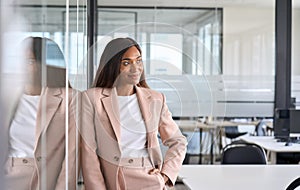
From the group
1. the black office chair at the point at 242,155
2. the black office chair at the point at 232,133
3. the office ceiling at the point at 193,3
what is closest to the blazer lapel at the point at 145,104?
the black office chair at the point at 242,155

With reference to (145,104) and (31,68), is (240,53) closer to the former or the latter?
(145,104)

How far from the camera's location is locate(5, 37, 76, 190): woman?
87cm

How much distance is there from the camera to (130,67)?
6.29 feet

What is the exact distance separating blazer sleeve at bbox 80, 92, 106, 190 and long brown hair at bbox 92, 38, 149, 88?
0.13 metres

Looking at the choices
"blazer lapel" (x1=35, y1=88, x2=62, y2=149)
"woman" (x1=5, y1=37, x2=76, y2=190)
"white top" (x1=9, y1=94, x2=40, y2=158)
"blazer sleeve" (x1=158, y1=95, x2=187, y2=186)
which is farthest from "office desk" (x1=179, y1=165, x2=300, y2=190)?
"white top" (x1=9, y1=94, x2=40, y2=158)

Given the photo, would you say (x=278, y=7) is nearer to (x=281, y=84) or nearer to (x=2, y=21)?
(x=281, y=84)

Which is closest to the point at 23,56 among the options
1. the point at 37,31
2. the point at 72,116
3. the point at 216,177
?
the point at 37,31

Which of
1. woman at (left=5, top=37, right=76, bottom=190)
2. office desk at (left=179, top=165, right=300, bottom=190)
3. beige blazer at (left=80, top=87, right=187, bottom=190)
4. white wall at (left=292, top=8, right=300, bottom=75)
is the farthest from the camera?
white wall at (left=292, top=8, right=300, bottom=75)

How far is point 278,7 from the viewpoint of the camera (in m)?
5.35

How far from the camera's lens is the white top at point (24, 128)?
810 millimetres

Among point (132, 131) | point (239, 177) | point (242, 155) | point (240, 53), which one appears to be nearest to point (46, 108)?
point (132, 131)

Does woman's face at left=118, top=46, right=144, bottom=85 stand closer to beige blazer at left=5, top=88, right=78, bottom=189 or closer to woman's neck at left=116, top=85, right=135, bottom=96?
Result: woman's neck at left=116, top=85, right=135, bottom=96

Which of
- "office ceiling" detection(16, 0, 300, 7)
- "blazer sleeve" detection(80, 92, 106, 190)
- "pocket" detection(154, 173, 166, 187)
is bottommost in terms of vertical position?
"pocket" detection(154, 173, 166, 187)

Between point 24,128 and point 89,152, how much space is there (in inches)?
35.6
